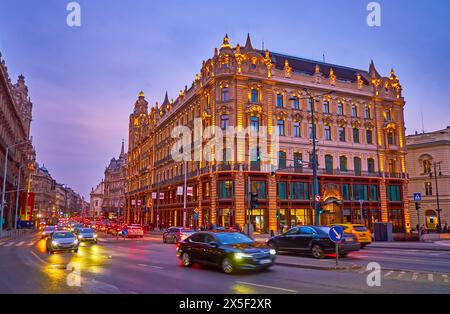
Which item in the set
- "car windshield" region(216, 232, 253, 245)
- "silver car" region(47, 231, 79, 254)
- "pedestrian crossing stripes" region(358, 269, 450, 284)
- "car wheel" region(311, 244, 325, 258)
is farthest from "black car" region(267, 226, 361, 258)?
"silver car" region(47, 231, 79, 254)

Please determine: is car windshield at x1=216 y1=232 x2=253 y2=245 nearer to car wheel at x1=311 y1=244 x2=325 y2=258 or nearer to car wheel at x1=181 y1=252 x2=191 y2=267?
car wheel at x1=181 y1=252 x2=191 y2=267

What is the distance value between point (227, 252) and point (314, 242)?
22.4ft

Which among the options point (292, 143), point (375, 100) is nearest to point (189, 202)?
point (292, 143)

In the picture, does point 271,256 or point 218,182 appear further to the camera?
point 218,182

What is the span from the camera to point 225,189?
45.2 metres

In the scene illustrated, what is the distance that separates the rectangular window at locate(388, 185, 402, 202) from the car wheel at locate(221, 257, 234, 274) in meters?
47.3

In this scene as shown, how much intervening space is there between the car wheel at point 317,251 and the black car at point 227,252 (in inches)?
193

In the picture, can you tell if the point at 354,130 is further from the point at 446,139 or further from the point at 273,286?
the point at 273,286

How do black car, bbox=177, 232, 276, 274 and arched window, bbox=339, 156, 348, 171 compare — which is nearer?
black car, bbox=177, 232, 276, 274

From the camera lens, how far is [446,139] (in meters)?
62.0

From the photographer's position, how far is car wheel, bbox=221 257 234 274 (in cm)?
1242

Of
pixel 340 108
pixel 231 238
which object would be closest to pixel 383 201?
pixel 340 108

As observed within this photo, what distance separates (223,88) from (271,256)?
3697 cm

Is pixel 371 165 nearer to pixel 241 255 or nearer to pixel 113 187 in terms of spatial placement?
pixel 241 255
